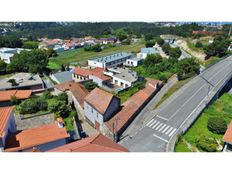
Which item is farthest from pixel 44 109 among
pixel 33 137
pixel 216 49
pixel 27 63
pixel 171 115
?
pixel 216 49

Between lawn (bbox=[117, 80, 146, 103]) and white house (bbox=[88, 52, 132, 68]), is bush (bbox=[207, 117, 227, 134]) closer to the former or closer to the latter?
lawn (bbox=[117, 80, 146, 103])

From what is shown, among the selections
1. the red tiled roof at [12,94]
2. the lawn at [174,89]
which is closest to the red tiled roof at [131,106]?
the lawn at [174,89]

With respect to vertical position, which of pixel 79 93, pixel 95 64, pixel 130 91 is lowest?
pixel 130 91

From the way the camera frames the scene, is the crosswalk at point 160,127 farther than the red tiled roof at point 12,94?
No

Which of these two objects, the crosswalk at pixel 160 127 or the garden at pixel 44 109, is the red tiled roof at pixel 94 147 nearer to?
the crosswalk at pixel 160 127

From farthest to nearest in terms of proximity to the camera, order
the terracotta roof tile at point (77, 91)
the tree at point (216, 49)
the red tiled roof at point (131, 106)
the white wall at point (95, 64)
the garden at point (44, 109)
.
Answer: the tree at point (216, 49), the white wall at point (95, 64), the terracotta roof tile at point (77, 91), the garden at point (44, 109), the red tiled roof at point (131, 106)

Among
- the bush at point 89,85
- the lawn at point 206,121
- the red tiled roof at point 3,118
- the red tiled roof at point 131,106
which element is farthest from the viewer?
the bush at point 89,85

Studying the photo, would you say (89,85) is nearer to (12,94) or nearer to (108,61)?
(12,94)
